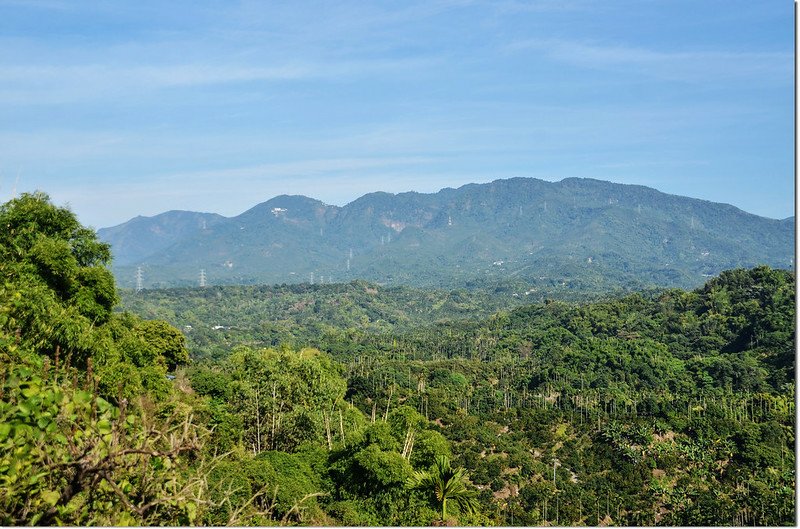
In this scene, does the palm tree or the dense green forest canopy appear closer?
the dense green forest canopy

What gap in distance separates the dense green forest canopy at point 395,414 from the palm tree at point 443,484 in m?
0.04

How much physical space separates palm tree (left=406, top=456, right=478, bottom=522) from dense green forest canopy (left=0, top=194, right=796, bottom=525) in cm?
4

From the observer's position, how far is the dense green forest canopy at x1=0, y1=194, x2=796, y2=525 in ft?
11.7

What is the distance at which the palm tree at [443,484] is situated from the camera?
39.4 ft

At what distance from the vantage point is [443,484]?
39.7 feet

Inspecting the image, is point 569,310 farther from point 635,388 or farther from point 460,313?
point 460,313

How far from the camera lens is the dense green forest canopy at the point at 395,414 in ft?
11.7

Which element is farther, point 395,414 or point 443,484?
point 395,414

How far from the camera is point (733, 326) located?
218 feet

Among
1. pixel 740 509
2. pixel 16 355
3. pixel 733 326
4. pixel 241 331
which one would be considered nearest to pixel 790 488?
pixel 740 509

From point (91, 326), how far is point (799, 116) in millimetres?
11148

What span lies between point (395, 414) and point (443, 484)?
588cm

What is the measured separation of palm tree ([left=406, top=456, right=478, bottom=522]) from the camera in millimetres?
12008

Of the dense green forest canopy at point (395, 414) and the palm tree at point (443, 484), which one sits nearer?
the dense green forest canopy at point (395, 414)
